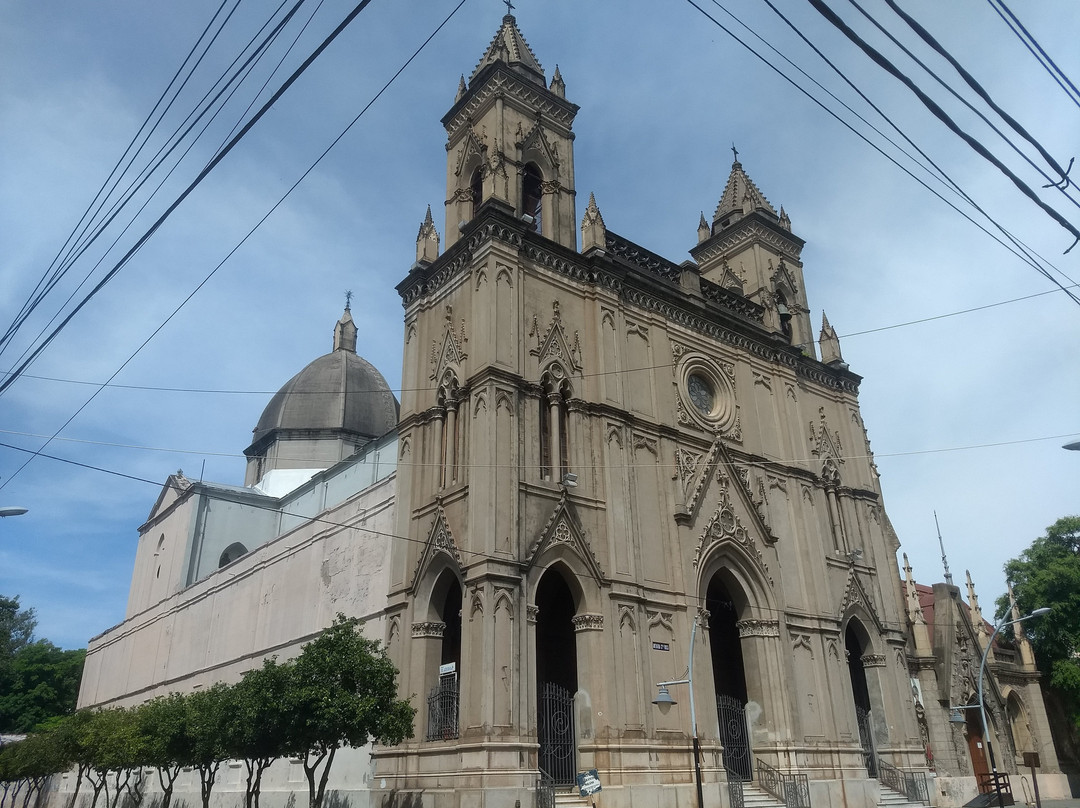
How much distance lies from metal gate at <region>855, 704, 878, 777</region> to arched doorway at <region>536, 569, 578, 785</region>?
10295mm

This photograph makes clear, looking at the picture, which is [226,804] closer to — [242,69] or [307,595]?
[307,595]

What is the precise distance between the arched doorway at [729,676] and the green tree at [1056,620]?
21018 millimetres

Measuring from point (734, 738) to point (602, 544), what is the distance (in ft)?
24.4

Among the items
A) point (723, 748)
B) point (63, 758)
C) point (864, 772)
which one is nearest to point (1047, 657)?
point (864, 772)

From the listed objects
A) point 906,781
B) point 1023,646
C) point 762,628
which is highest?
point 1023,646

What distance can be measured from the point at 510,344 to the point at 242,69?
13279 mm

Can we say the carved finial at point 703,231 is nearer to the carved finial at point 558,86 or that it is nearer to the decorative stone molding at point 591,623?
the carved finial at point 558,86

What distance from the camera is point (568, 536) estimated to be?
844 inches

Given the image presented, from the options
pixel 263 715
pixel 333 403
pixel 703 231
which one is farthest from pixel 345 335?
pixel 263 715

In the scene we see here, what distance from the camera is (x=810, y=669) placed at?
25734mm

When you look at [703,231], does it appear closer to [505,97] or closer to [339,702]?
[505,97]

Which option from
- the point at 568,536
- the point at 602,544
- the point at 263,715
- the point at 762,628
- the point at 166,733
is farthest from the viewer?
the point at 762,628

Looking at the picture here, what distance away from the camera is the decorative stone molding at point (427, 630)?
21.4m

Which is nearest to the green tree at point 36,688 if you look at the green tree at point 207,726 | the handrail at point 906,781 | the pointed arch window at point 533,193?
the green tree at point 207,726
